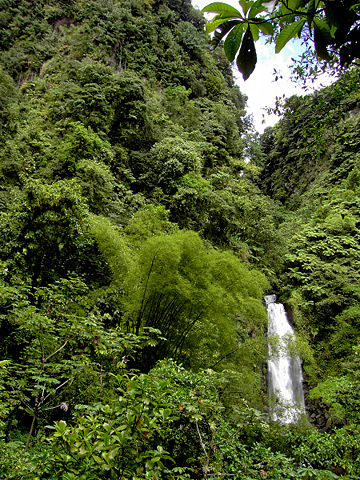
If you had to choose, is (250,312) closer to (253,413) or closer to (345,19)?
(253,413)

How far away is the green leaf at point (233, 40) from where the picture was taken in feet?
2.96

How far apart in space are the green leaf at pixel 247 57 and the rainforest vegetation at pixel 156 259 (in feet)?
4.83

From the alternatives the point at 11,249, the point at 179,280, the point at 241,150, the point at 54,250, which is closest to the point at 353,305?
the point at 179,280

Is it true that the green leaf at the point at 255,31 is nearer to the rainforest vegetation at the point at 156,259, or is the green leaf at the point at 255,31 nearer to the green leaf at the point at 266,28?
the green leaf at the point at 266,28

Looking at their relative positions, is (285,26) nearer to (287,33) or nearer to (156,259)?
(287,33)

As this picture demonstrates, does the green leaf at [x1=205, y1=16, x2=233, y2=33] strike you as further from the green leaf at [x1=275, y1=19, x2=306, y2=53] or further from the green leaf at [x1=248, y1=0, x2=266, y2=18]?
the green leaf at [x1=275, y1=19, x2=306, y2=53]

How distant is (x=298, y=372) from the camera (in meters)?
9.94

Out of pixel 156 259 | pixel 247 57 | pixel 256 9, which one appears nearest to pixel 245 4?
pixel 256 9

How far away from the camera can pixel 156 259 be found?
5016mm

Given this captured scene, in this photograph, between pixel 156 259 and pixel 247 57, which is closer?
pixel 247 57

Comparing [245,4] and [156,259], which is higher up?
[245,4]

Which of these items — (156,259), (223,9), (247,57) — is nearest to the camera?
(223,9)

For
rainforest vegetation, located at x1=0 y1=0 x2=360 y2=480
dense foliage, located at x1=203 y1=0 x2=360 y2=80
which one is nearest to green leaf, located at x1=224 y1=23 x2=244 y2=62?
dense foliage, located at x1=203 y1=0 x2=360 y2=80

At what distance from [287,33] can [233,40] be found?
18 cm
